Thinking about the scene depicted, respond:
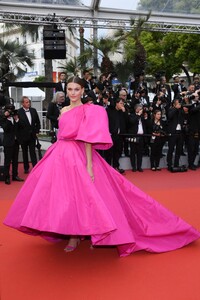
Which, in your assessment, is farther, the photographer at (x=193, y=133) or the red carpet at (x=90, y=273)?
the photographer at (x=193, y=133)

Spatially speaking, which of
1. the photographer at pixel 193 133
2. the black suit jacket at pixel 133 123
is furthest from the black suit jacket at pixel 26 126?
the photographer at pixel 193 133

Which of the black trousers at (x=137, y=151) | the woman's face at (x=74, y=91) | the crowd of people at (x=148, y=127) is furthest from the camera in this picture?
the black trousers at (x=137, y=151)

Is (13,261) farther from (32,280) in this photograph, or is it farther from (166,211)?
(166,211)

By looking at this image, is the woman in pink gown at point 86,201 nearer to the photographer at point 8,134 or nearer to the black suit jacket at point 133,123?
the photographer at point 8,134

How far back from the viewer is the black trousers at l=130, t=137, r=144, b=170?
8.83 m

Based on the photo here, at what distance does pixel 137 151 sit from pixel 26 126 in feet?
8.15

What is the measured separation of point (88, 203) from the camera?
321 cm

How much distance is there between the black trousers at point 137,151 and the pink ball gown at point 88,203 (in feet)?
16.4

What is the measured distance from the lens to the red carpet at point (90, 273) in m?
2.92

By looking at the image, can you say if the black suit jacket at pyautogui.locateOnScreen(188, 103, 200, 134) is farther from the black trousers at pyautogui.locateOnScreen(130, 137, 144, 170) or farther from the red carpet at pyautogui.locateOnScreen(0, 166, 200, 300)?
the red carpet at pyautogui.locateOnScreen(0, 166, 200, 300)

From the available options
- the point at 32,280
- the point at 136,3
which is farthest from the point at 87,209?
the point at 136,3

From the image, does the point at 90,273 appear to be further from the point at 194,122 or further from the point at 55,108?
the point at 194,122

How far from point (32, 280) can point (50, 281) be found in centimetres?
15

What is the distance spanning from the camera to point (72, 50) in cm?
5184
